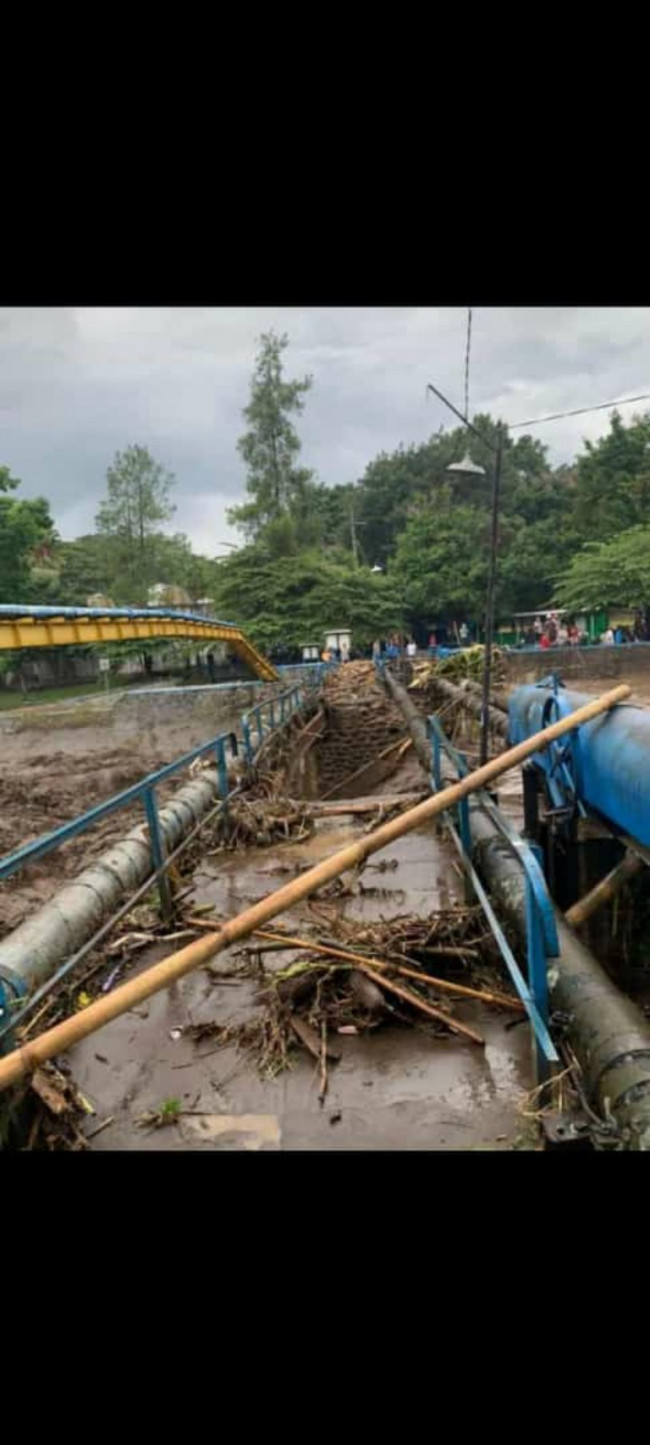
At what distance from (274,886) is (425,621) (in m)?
35.2

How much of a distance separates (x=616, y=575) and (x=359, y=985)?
29.1 metres

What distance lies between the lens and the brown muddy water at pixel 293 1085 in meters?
2.81

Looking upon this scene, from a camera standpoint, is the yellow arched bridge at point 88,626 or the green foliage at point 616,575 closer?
the yellow arched bridge at point 88,626

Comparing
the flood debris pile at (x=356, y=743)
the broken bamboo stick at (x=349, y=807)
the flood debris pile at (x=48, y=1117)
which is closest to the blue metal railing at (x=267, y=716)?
the broken bamboo stick at (x=349, y=807)

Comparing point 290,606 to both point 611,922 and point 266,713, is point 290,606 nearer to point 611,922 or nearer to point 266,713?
point 266,713

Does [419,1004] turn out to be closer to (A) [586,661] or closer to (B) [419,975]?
(B) [419,975]

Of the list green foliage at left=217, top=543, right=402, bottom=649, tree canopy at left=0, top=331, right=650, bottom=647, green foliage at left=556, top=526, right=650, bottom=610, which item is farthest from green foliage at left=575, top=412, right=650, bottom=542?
green foliage at left=217, top=543, right=402, bottom=649

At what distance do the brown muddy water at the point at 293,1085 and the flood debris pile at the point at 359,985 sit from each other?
54 mm

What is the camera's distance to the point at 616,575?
2972cm

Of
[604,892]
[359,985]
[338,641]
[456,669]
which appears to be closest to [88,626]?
[456,669]

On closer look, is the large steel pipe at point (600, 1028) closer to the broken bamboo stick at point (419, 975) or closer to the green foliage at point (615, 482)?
the broken bamboo stick at point (419, 975)

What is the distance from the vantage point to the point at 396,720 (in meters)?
17.5

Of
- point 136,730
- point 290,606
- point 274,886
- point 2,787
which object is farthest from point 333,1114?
point 290,606

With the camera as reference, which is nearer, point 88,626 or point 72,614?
point 72,614
